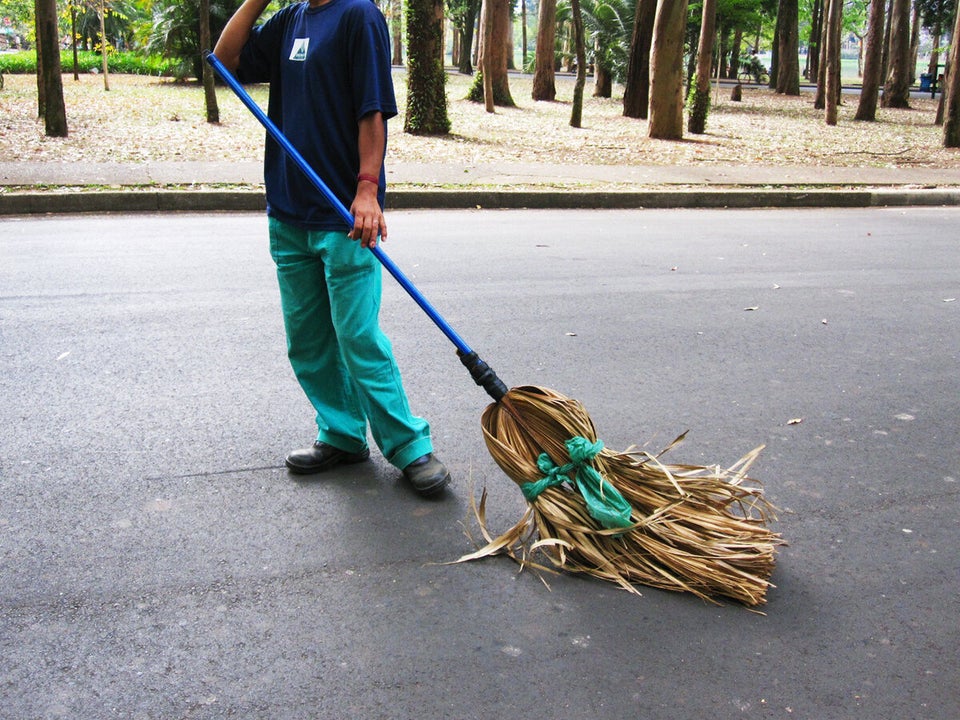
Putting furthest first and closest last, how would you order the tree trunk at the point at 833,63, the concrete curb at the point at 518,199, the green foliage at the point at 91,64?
the green foliage at the point at 91,64 < the tree trunk at the point at 833,63 < the concrete curb at the point at 518,199

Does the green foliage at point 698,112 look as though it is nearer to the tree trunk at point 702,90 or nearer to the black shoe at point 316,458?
the tree trunk at point 702,90

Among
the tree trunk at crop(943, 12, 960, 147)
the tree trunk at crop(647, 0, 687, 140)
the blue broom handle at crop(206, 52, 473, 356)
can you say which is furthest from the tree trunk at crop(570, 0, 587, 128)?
the blue broom handle at crop(206, 52, 473, 356)

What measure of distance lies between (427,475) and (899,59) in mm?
27144

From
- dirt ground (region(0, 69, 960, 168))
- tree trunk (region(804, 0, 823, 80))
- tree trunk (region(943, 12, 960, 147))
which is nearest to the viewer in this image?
dirt ground (region(0, 69, 960, 168))

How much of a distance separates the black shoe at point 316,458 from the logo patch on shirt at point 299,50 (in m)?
1.29

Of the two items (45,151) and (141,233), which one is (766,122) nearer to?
(45,151)

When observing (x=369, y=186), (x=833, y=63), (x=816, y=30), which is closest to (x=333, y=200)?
(x=369, y=186)

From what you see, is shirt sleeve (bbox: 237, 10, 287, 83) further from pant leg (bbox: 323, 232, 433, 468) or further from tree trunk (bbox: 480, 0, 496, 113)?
tree trunk (bbox: 480, 0, 496, 113)

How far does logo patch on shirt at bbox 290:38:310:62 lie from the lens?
3129 millimetres

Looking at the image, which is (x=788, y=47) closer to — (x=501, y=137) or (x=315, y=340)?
(x=501, y=137)

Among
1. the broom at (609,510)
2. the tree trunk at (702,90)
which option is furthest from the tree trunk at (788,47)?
the broom at (609,510)

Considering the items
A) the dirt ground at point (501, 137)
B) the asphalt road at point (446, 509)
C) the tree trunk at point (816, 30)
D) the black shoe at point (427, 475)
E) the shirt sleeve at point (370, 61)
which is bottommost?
the asphalt road at point (446, 509)

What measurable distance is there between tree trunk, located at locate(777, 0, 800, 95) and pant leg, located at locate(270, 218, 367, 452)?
101ft

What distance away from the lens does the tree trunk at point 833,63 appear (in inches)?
804
